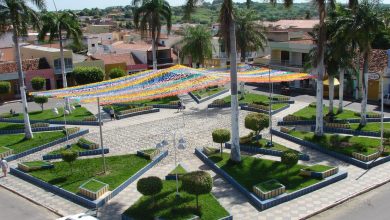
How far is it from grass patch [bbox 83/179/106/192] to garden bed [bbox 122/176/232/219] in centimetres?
228

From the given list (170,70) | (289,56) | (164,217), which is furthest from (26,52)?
(164,217)

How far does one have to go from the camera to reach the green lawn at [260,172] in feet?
70.1

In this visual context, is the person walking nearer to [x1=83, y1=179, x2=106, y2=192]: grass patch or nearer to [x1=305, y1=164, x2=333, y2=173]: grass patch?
[x1=83, y1=179, x2=106, y2=192]: grass patch

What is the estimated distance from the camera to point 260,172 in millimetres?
22812

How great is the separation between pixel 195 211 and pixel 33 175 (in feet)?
34.3

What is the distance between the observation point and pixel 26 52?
55188 mm

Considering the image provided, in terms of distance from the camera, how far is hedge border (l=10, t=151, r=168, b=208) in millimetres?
20498

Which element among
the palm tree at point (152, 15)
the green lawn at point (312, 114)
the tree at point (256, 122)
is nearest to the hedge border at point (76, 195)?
the tree at point (256, 122)

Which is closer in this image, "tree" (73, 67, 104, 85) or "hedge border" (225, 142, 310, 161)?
"hedge border" (225, 142, 310, 161)

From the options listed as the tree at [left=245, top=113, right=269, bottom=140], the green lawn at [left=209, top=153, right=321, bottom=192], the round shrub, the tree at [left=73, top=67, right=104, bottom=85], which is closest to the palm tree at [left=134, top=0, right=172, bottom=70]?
the tree at [left=73, top=67, right=104, bottom=85]

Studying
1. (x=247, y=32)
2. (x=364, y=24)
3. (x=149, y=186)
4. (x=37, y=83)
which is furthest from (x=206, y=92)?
(x=149, y=186)

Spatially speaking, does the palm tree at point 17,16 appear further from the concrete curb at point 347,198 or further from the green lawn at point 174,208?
the concrete curb at point 347,198

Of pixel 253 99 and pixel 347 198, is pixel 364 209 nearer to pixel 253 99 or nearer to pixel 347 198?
pixel 347 198

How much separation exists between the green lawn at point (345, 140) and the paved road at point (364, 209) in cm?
433
